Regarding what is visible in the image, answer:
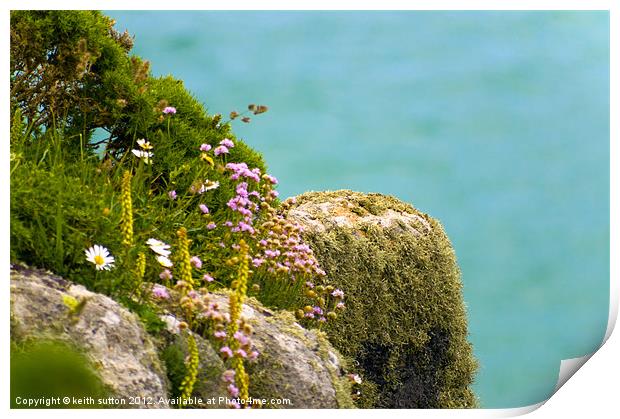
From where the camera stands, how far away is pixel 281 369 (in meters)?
3.87

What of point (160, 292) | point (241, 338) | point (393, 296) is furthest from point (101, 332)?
point (393, 296)

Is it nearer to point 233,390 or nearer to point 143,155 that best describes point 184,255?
point 233,390

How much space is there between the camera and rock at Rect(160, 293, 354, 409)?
3650mm

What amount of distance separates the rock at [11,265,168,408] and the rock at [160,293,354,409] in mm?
250

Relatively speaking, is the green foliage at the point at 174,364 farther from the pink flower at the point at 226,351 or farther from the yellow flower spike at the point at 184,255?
the yellow flower spike at the point at 184,255

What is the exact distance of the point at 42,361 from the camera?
329 cm

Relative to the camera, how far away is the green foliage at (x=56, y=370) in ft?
10.6

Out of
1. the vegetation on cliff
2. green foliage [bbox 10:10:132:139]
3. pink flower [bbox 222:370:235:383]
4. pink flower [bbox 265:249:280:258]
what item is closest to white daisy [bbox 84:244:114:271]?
the vegetation on cliff

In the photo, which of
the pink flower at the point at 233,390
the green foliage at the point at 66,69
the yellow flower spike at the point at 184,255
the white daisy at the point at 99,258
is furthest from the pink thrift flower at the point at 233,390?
the green foliage at the point at 66,69

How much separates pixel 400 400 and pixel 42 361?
3.55m

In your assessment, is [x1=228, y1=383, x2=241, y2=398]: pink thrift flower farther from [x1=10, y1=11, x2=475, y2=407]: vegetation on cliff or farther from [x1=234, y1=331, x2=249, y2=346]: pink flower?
[x1=234, y1=331, x2=249, y2=346]: pink flower

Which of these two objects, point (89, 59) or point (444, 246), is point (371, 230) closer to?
Result: point (444, 246)

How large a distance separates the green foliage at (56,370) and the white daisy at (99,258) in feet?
1.80
